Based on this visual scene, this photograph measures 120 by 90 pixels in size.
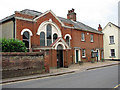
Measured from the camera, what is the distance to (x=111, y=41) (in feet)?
105

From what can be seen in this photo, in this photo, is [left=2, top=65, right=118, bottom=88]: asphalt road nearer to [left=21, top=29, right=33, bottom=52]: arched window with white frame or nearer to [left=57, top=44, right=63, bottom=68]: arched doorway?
[left=21, top=29, right=33, bottom=52]: arched window with white frame

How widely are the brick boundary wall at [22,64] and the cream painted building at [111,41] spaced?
2201cm

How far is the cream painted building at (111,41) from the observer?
3076 centimetres

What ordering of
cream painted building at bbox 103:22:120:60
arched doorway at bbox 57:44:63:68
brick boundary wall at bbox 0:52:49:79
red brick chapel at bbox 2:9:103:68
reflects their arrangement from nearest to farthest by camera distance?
brick boundary wall at bbox 0:52:49:79 → red brick chapel at bbox 2:9:103:68 → arched doorway at bbox 57:44:63:68 → cream painted building at bbox 103:22:120:60

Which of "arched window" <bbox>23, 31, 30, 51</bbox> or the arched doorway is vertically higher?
"arched window" <bbox>23, 31, 30, 51</bbox>

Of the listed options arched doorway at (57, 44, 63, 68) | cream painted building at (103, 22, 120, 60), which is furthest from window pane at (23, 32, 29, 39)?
cream painted building at (103, 22, 120, 60)

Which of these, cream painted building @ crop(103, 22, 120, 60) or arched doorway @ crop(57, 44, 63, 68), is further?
cream painted building @ crop(103, 22, 120, 60)

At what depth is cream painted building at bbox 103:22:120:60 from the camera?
30756mm

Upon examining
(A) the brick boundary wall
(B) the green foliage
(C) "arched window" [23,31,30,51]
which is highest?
(C) "arched window" [23,31,30,51]

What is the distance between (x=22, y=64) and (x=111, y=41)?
82.9 ft

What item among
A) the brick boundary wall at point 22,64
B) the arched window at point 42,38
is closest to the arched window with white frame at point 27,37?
the arched window at point 42,38

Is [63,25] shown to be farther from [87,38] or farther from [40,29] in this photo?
[87,38]

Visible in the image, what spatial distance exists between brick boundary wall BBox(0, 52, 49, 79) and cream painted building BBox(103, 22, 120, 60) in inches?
866

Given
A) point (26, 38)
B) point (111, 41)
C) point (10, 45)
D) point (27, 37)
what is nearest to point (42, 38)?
point (27, 37)
